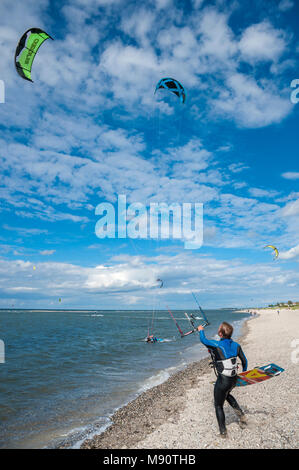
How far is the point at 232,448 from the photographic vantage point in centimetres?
586

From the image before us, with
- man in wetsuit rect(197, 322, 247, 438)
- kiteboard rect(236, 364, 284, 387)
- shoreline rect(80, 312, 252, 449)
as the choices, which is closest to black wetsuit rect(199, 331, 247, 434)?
man in wetsuit rect(197, 322, 247, 438)

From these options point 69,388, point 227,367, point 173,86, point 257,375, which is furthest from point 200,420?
point 173,86

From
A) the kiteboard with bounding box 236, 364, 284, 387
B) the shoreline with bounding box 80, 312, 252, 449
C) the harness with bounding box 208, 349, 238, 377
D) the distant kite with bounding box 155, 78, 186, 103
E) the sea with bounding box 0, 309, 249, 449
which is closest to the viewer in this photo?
the harness with bounding box 208, 349, 238, 377

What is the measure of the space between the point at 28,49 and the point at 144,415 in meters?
13.7

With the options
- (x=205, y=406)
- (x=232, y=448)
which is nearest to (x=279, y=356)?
(x=205, y=406)

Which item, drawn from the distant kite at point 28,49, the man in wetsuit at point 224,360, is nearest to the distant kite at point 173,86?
the distant kite at point 28,49

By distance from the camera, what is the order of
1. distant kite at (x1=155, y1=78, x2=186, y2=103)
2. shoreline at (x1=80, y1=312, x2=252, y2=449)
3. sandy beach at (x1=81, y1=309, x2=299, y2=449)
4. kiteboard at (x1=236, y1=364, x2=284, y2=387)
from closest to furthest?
sandy beach at (x1=81, y1=309, x2=299, y2=449) < kiteboard at (x1=236, y1=364, x2=284, y2=387) < shoreline at (x1=80, y1=312, x2=252, y2=449) < distant kite at (x1=155, y1=78, x2=186, y2=103)

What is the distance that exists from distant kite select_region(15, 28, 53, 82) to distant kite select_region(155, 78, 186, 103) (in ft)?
16.4

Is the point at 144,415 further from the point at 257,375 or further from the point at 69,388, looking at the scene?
the point at 69,388

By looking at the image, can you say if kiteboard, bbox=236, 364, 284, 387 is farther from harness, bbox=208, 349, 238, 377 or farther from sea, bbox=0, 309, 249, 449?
sea, bbox=0, 309, 249, 449

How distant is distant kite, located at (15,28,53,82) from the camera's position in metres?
9.99

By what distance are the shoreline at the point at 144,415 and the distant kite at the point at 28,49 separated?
40.0 feet

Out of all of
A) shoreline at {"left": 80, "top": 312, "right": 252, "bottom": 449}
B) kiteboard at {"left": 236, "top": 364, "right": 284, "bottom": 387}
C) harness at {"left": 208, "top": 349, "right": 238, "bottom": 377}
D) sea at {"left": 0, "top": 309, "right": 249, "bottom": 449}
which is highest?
harness at {"left": 208, "top": 349, "right": 238, "bottom": 377}

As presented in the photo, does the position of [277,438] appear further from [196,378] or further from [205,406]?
[196,378]
